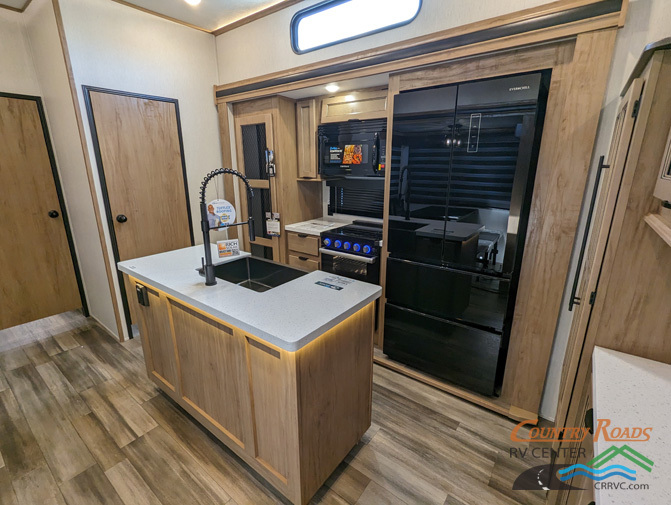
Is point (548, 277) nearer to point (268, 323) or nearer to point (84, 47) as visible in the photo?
point (268, 323)

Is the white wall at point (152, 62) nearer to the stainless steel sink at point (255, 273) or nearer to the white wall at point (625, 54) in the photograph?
the stainless steel sink at point (255, 273)

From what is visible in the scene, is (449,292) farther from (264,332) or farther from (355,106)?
(355,106)

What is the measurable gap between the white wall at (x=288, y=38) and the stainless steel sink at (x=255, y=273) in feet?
5.55

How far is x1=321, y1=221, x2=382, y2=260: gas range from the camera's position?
254cm

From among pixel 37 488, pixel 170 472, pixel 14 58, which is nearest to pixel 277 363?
pixel 170 472

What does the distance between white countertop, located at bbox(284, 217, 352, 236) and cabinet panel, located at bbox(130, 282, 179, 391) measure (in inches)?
57.7

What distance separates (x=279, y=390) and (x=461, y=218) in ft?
4.84

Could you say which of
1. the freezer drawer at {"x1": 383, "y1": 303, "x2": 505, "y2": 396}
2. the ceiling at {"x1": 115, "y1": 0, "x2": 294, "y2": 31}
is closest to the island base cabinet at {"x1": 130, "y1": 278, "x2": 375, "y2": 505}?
the freezer drawer at {"x1": 383, "y1": 303, "x2": 505, "y2": 396}

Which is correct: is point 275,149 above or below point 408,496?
above

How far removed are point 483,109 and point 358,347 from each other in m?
1.51

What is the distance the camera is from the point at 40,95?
9.37 feet

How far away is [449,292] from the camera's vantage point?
2.12 meters

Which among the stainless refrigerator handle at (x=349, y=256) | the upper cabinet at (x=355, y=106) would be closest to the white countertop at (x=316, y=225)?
the stainless refrigerator handle at (x=349, y=256)

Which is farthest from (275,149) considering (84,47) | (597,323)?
(597,323)
